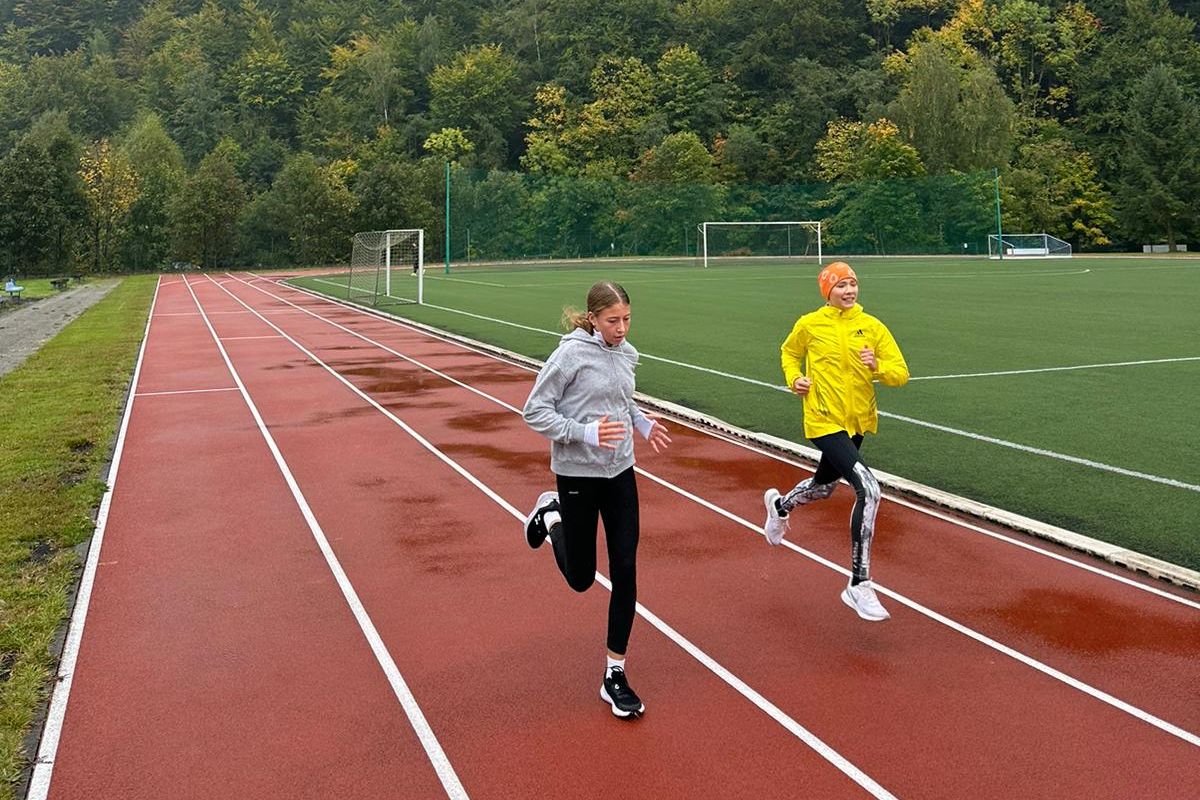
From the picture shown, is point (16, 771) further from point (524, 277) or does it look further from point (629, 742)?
point (524, 277)

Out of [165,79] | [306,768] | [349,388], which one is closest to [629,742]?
[306,768]

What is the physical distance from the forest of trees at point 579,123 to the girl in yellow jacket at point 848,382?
51.1 meters

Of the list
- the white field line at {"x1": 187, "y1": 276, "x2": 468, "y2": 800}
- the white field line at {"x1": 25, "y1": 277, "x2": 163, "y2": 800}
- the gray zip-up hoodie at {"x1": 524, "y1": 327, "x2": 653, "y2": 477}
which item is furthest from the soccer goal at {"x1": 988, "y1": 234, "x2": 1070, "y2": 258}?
the gray zip-up hoodie at {"x1": 524, "y1": 327, "x2": 653, "y2": 477}

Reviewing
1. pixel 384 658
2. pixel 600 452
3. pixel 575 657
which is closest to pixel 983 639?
pixel 575 657

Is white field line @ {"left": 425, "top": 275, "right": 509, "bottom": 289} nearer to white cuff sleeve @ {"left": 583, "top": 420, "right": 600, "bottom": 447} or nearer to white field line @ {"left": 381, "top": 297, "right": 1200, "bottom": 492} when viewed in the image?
white field line @ {"left": 381, "top": 297, "right": 1200, "bottom": 492}

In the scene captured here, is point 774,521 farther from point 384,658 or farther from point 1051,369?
point 1051,369

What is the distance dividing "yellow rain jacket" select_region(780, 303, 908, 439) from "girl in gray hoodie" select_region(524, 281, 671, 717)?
1.43 metres

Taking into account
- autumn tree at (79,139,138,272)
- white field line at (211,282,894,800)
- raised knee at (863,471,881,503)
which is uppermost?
autumn tree at (79,139,138,272)

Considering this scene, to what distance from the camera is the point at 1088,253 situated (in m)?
62.7

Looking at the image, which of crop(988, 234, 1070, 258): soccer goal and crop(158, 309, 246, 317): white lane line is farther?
crop(988, 234, 1070, 258): soccer goal

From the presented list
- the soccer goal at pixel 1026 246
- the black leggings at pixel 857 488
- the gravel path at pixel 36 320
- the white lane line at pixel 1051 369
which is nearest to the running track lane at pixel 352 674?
the black leggings at pixel 857 488

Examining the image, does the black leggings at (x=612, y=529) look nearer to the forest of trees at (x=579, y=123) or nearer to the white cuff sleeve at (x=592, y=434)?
the white cuff sleeve at (x=592, y=434)

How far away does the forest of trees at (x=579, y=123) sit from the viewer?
5753 centimetres

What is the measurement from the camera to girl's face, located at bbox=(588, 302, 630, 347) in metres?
4.22
